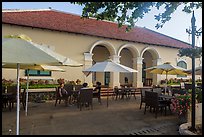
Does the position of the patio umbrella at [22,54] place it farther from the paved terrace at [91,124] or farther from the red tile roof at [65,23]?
the red tile roof at [65,23]

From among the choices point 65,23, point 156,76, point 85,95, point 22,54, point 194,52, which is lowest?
point 85,95

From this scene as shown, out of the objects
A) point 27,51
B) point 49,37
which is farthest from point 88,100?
point 49,37

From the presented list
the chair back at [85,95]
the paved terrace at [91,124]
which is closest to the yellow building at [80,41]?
the chair back at [85,95]

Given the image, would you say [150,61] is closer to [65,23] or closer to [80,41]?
[80,41]

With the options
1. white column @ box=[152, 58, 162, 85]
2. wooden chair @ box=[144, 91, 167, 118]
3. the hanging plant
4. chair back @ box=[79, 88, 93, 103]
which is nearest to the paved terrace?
wooden chair @ box=[144, 91, 167, 118]

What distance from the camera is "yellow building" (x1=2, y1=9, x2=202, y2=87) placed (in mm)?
13470

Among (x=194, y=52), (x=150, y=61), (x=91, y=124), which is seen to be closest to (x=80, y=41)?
(x=150, y=61)

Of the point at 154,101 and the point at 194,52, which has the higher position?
the point at 194,52

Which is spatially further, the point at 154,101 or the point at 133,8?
the point at 154,101

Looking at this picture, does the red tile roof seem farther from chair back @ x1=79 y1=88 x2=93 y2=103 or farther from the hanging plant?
the hanging plant

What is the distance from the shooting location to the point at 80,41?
15.1 m

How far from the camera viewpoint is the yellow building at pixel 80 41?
13.5 m

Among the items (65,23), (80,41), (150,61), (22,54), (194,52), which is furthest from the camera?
(150,61)

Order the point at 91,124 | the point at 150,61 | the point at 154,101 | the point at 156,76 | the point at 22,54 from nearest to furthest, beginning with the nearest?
1. the point at 22,54
2. the point at 91,124
3. the point at 154,101
4. the point at 156,76
5. the point at 150,61
